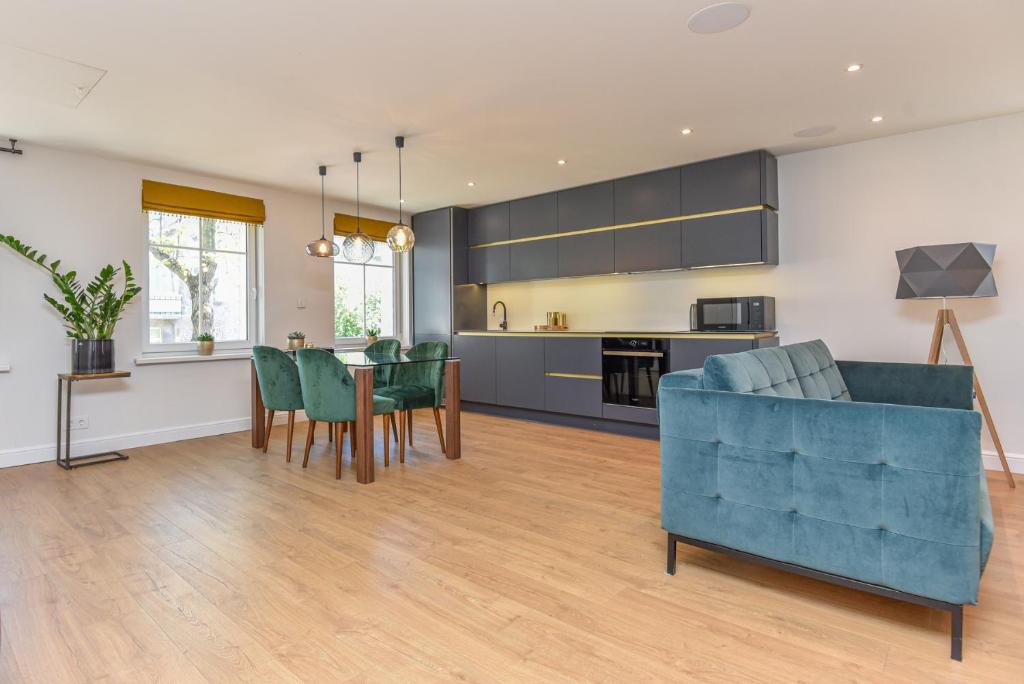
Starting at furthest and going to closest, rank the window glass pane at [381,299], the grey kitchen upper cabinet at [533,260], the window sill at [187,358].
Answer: the window glass pane at [381,299] → the grey kitchen upper cabinet at [533,260] → the window sill at [187,358]

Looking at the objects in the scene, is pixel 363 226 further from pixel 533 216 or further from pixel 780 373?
pixel 780 373

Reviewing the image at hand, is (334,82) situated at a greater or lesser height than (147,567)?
greater

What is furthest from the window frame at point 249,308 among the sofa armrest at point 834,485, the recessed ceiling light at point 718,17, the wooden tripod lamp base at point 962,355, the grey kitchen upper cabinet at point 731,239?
the wooden tripod lamp base at point 962,355

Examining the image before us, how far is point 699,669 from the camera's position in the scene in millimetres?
1616

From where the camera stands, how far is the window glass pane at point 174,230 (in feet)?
15.7

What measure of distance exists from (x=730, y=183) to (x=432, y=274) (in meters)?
3.51

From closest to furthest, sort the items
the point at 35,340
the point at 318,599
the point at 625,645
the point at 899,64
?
the point at 625,645
the point at 318,599
the point at 899,64
the point at 35,340

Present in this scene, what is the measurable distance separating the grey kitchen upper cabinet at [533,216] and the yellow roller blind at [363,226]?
153 cm

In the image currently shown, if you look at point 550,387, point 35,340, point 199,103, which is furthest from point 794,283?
point 35,340

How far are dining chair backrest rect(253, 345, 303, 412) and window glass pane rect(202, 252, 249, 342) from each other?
1454mm

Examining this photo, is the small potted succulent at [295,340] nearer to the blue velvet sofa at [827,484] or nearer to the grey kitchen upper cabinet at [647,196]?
the grey kitchen upper cabinet at [647,196]

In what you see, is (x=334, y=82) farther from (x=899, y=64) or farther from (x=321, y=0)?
(x=899, y=64)

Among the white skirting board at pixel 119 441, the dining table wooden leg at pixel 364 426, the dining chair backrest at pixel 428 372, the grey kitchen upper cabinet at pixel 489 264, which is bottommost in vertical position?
the white skirting board at pixel 119 441

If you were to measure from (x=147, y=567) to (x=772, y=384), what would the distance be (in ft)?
9.09
